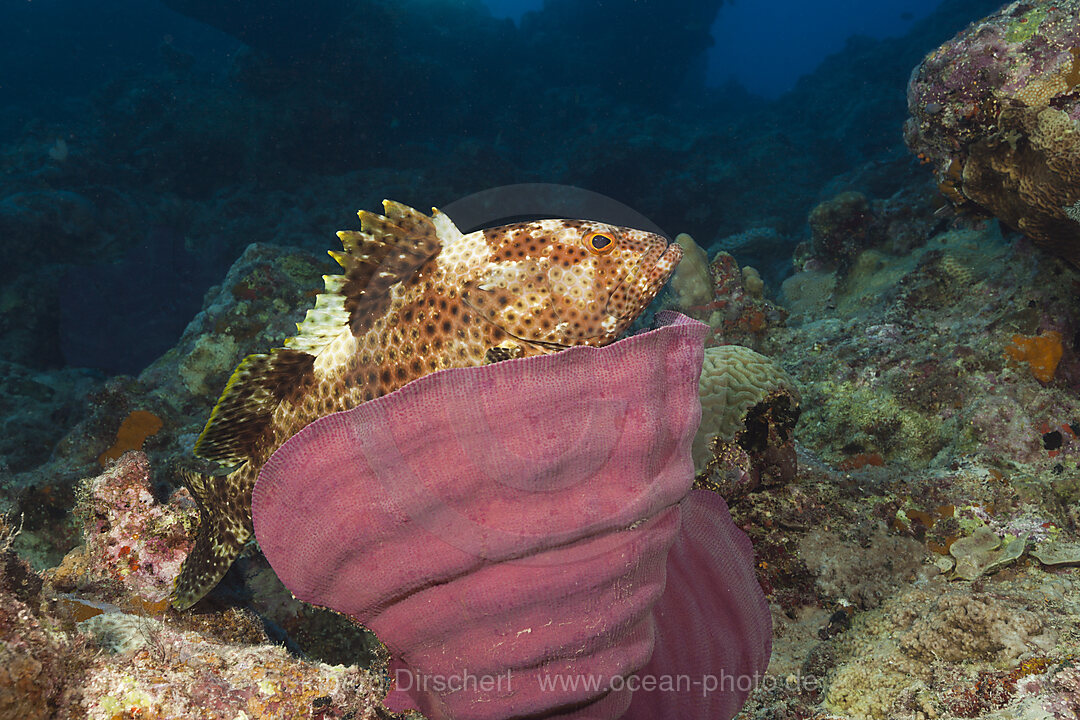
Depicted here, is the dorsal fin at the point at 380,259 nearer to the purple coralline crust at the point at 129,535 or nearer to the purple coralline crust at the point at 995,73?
the purple coralline crust at the point at 129,535

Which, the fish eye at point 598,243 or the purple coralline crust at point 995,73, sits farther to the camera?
the purple coralline crust at point 995,73

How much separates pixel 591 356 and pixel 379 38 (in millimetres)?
26971

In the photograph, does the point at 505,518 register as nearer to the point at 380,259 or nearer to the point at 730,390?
the point at 380,259

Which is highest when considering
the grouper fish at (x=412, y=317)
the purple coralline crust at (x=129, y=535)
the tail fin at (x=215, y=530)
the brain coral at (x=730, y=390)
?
the grouper fish at (x=412, y=317)

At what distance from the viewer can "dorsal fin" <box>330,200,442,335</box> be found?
2.18m

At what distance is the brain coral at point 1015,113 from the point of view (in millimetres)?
3727

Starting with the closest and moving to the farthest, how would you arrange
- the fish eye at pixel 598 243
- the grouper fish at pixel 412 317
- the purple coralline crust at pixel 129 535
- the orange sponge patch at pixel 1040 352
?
the grouper fish at pixel 412 317 < the fish eye at pixel 598 243 < the purple coralline crust at pixel 129 535 < the orange sponge patch at pixel 1040 352

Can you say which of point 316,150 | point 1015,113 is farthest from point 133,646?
point 316,150

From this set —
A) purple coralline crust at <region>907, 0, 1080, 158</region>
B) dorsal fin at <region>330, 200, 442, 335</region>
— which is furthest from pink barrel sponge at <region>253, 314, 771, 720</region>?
purple coralline crust at <region>907, 0, 1080, 158</region>

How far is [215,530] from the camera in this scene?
234cm

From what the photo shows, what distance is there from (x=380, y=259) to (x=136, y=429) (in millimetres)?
6174

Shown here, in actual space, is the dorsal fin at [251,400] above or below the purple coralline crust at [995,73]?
below

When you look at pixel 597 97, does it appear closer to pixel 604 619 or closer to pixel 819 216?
pixel 819 216

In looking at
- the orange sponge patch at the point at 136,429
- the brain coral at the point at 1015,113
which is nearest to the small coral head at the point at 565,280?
the brain coral at the point at 1015,113
